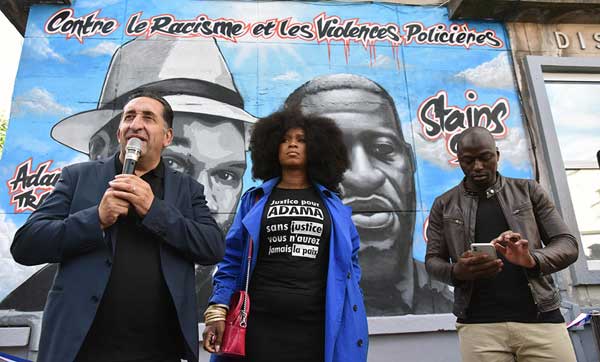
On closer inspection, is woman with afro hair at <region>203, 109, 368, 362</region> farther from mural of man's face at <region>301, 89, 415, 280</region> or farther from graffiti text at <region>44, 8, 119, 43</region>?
graffiti text at <region>44, 8, 119, 43</region>

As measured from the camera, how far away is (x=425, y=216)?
4434 millimetres

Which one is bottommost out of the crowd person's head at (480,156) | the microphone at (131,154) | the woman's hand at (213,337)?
the woman's hand at (213,337)

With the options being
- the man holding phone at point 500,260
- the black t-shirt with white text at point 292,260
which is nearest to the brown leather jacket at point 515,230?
the man holding phone at point 500,260

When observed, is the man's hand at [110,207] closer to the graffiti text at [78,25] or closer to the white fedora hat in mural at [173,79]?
the white fedora hat in mural at [173,79]

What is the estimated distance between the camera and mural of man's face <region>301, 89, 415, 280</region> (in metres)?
4.28

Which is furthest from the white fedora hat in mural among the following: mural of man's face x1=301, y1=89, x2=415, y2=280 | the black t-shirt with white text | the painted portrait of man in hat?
the black t-shirt with white text

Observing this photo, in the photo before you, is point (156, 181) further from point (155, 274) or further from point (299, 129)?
point (299, 129)

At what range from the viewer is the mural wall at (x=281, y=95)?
13.8 feet

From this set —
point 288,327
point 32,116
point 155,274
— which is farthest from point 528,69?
point 32,116

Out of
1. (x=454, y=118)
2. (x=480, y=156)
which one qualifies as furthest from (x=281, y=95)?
(x=480, y=156)

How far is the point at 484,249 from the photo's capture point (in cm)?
217

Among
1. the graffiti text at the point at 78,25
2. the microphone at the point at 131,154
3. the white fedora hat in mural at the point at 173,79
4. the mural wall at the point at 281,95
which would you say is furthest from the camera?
the graffiti text at the point at 78,25

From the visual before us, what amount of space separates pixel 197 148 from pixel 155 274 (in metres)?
2.86

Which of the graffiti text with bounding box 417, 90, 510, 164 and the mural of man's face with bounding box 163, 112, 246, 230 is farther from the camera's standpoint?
the graffiti text with bounding box 417, 90, 510, 164
